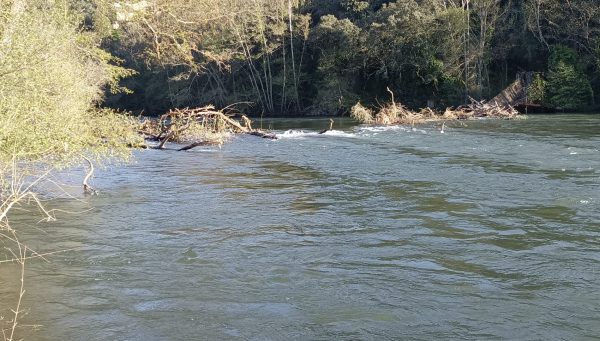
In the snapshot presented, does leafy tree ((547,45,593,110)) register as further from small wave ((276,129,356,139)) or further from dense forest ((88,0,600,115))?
small wave ((276,129,356,139))

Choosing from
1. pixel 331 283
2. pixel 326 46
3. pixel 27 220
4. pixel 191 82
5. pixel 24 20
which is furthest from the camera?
pixel 191 82

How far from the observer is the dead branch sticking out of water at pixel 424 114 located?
37.4 meters

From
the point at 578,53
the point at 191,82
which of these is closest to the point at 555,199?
the point at 578,53

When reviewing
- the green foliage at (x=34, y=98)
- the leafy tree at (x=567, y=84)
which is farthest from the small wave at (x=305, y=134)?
the leafy tree at (x=567, y=84)

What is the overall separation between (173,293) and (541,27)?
4411 centimetres

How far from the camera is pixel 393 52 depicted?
48406 millimetres

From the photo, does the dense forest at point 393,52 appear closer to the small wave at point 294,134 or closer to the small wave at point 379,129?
the small wave at point 294,134

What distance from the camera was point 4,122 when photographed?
8336 mm

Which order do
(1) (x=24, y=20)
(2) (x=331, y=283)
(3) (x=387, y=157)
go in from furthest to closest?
(3) (x=387, y=157)
(1) (x=24, y=20)
(2) (x=331, y=283)

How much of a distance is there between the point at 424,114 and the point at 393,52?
33.8 feet

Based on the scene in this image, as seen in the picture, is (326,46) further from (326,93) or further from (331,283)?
(331,283)

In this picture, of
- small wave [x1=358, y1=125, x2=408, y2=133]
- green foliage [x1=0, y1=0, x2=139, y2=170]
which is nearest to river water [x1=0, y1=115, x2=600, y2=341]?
green foliage [x1=0, y1=0, x2=139, y2=170]

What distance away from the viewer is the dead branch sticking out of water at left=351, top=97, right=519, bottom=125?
3741 cm

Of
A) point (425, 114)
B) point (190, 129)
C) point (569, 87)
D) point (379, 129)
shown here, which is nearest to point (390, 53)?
point (425, 114)
